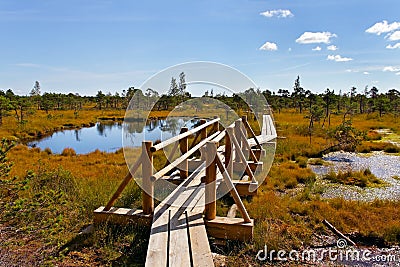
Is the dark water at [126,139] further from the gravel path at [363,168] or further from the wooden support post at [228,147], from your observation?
the gravel path at [363,168]

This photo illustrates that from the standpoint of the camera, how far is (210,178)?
372 cm

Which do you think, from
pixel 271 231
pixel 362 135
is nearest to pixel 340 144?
pixel 362 135

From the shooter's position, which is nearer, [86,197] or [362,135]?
[86,197]

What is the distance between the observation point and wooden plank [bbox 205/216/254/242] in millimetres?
3643

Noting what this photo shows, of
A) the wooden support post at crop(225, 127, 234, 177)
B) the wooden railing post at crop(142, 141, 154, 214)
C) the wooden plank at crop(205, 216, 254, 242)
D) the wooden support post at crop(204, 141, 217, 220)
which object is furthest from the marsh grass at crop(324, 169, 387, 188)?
the wooden railing post at crop(142, 141, 154, 214)

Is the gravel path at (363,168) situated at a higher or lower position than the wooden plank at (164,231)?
lower

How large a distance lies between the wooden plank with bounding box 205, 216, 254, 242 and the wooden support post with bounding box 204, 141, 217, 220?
0.13 m

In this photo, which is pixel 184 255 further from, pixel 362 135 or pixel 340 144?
pixel 362 135

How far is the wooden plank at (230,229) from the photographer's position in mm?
3643

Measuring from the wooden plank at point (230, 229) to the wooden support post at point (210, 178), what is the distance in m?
0.13

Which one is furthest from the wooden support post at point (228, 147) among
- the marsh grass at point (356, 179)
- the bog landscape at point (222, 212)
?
the marsh grass at point (356, 179)

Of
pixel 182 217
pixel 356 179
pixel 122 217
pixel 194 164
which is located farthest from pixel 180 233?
pixel 356 179

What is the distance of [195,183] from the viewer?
5000 mm

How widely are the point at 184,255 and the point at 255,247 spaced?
4.15ft
